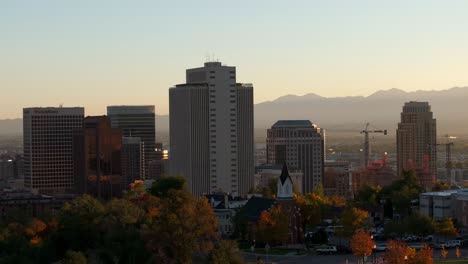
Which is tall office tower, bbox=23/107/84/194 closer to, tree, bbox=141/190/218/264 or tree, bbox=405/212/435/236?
tree, bbox=405/212/435/236

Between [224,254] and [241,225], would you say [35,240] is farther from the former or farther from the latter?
[224,254]

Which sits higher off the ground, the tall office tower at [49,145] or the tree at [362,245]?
the tall office tower at [49,145]

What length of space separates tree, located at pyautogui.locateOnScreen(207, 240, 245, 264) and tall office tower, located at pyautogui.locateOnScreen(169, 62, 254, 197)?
8872 centimetres

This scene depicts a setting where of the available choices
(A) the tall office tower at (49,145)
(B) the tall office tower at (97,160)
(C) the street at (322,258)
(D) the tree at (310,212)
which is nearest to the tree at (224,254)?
A: (C) the street at (322,258)

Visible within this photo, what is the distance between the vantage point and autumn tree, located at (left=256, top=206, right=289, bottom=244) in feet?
278

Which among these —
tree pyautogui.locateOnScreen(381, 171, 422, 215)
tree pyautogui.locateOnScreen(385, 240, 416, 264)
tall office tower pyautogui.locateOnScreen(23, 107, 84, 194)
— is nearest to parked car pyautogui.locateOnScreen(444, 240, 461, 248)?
tree pyautogui.locateOnScreen(381, 171, 422, 215)

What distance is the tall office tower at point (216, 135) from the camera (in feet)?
505

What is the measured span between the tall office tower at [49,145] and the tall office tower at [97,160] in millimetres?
15810

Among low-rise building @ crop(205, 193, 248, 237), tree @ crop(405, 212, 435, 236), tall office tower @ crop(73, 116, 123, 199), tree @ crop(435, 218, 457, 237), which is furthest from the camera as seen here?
tall office tower @ crop(73, 116, 123, 199)

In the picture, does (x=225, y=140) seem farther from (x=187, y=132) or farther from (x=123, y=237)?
(x=123, y=237)

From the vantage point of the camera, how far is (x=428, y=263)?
6150 centimetres

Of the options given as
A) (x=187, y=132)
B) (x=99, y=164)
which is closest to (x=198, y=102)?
(x=187, y=132)

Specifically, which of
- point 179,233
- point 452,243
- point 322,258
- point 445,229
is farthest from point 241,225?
point 179,233

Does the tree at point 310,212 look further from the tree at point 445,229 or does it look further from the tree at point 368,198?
the tree at point 445,229
